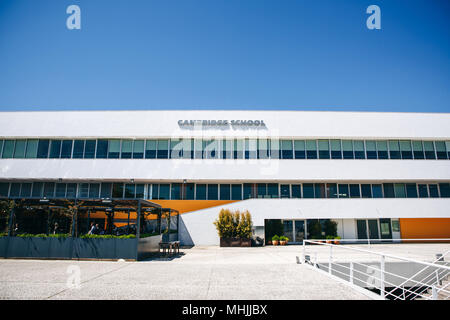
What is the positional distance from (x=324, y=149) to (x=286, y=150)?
338 cm

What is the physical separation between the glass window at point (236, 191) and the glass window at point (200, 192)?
2.46 m

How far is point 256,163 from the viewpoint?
2450 centimetres

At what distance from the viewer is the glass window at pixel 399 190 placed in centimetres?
2564

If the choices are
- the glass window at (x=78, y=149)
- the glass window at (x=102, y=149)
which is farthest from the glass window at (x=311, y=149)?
the glass window at (x=78, y=149)

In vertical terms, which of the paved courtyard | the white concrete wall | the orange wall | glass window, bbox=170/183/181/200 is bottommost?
the paved courtyard

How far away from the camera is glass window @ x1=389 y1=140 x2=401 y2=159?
25584mm

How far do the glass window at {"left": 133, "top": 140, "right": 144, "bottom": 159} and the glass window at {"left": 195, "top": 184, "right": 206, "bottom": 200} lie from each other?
552 cm

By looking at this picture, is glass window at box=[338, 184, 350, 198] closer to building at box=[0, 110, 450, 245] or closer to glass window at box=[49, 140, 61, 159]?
building at box=[0, 110, 450, 245]

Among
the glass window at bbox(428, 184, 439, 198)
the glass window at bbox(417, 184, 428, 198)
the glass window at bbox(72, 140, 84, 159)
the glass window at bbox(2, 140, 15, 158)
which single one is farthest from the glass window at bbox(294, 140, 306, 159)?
the glass window at bbox(2, 140, 15, 158)

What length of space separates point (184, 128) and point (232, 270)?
53.8 ft

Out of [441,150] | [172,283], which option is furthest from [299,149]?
[172,283]

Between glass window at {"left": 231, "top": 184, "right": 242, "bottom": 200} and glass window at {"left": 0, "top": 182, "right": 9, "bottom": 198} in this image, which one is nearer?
glass window at {"left": 231, "top": 184, "right": 242, "bottom": 200}

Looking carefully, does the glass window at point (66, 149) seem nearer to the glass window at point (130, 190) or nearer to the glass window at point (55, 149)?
the glass window at point (55, 149)

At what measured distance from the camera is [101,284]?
8.22 m
